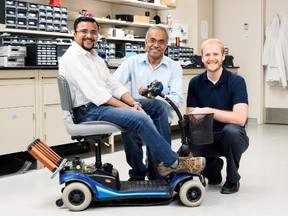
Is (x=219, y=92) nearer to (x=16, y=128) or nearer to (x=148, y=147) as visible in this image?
(x=148, y=147)

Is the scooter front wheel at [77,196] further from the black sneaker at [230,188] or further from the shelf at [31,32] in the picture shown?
the shelf at [31,32]

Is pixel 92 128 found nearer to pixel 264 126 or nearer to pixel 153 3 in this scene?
pixel 153 3

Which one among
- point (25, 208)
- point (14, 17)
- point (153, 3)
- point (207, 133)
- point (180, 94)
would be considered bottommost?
point (25, 208)

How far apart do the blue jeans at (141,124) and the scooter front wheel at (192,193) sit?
200 millimetres

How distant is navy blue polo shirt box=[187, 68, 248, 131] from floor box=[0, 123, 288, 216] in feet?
1.80

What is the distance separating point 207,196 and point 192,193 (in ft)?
0.90

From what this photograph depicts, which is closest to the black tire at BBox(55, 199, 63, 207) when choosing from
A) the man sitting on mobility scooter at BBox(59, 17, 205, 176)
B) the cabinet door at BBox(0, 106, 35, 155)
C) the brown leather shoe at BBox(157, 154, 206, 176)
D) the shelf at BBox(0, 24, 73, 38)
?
the man sitting on mobility scooter at BBox(59, 17, 205, 176)

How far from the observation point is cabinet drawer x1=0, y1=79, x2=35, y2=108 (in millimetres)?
3795

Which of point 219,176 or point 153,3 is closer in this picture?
point 219,176

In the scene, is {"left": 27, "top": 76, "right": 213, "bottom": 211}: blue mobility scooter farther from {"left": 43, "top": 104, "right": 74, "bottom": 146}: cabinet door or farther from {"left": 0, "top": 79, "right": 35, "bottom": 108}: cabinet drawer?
{"left": 43, "top": 104, "right": 74, "bottom": 146}: cabinet door

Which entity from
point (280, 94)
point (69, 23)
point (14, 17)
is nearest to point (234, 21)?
point (280, 94)

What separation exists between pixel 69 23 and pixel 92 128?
9.62 feet

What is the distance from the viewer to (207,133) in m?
2.99

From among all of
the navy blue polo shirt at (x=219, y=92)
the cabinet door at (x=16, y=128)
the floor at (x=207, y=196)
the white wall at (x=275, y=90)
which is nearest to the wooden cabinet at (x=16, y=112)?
the cabinet door at (x=16, y=128)
